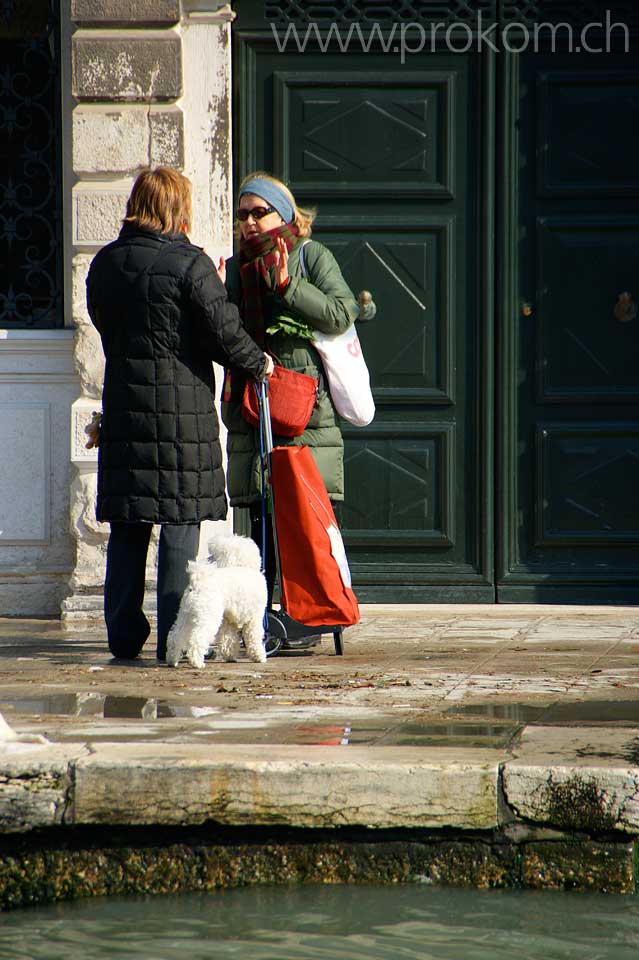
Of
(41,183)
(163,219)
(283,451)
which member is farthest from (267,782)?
(41,183)

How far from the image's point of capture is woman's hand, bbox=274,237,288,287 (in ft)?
19.2

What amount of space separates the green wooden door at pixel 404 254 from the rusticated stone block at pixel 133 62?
47 centimetres

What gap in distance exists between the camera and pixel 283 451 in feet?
18.7

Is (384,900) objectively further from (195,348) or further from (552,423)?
(552,423)

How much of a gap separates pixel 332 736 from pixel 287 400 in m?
2.06

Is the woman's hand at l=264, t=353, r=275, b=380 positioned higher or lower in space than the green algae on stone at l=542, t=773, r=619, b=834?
higher

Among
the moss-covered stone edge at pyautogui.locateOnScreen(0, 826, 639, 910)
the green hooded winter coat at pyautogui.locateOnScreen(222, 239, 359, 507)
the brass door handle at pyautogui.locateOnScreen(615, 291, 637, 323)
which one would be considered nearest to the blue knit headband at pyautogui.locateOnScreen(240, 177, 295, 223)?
the green hooded winter coat at pyautogui.locateOnScreen(222, 239, 359, 507)

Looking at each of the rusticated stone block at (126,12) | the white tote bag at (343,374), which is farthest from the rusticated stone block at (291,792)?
the rusticated stone block at (126,12)

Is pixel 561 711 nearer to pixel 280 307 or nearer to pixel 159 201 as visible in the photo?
pixel 280 307

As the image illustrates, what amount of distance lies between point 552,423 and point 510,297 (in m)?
0.69

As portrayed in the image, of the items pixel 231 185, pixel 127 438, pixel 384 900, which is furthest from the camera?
pixel 231 185

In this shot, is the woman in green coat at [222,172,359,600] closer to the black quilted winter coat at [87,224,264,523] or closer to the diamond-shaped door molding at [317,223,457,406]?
the black quilted winter coat at [87,224,264,523]

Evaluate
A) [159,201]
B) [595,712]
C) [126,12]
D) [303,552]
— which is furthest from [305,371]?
[126,12]

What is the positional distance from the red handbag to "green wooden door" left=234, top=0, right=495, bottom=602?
175cm
